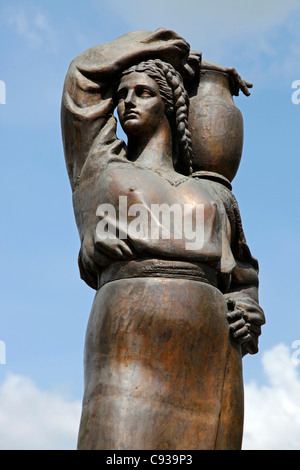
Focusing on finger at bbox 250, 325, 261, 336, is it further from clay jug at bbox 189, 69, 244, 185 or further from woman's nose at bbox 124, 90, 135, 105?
woman's nose at bbox 124, 90, 135, 105

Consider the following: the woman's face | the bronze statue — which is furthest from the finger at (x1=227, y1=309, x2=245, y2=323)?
the woman's face

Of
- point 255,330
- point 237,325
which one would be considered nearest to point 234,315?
point 237,325

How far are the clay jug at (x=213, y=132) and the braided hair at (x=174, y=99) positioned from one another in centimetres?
26

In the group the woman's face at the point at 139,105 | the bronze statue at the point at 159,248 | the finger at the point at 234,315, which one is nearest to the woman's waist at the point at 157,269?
the bronze statue at the point at 159,248

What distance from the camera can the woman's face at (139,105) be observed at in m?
9.12

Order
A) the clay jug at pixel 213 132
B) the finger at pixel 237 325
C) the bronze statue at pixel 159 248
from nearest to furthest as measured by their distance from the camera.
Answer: the bronze statue at pixel 159 248
the finger at pixel 237 325
the clay jug at pixel 213 132

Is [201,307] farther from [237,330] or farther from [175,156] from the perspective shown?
[175,156]

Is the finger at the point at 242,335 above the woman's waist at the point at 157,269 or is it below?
below

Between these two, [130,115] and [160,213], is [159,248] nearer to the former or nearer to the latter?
[160,213]

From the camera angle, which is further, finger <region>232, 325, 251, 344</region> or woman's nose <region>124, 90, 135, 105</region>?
woman's nose <region>124, 90, 135, 105</region>

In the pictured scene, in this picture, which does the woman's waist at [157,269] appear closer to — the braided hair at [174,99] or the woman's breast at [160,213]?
the woman's breast at [160,213]

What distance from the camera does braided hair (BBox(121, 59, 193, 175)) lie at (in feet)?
30.5

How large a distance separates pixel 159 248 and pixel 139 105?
1537 mm

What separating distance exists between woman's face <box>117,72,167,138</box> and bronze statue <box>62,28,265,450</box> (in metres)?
0.01
